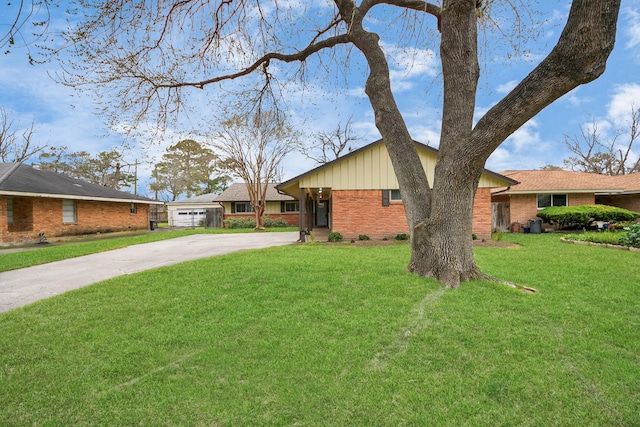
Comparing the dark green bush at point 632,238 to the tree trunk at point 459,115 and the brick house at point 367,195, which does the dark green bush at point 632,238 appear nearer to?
the brick house at point 367,195

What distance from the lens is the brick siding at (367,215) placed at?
556 inches

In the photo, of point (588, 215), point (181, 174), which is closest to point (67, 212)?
point (588, 215)

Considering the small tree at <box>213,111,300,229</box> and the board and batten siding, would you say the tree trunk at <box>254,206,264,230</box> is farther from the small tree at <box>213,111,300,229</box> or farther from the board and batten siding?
the board and batten siding

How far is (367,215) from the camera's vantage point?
46.3 ft

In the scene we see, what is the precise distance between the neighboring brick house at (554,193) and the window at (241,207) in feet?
63.6

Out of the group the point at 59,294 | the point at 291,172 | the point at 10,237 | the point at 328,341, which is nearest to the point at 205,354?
the point at 328,341

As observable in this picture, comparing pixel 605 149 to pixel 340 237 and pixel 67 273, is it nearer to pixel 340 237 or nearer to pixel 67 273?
pixel 340 237

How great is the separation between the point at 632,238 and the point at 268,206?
79.9 ft

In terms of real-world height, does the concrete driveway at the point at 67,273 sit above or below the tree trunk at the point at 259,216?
below

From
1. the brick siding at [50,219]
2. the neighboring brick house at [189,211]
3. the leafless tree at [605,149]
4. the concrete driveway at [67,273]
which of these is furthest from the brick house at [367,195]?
the leafless tree at [605,149]

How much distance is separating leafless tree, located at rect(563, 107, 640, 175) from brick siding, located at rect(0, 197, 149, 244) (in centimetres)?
4006

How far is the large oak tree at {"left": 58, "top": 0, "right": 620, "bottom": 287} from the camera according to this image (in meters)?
4.22

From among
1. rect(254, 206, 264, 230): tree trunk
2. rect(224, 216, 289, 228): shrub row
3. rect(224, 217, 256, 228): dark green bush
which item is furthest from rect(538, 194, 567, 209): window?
rect(224, 217, 256, 228): dark green bush

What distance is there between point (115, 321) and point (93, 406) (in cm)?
188
